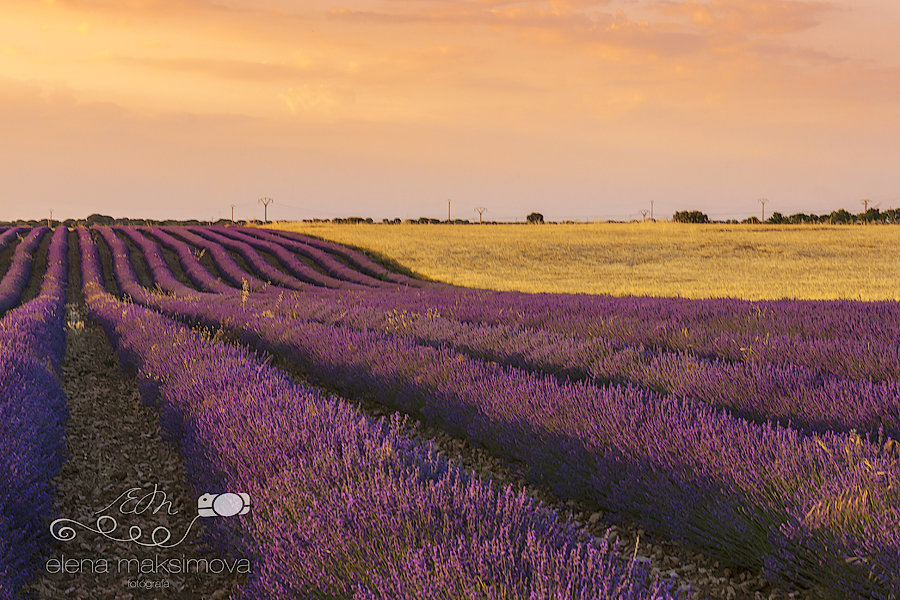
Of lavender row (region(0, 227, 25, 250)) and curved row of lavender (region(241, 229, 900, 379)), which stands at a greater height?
lavender row (region(0, 227, 25, 250))

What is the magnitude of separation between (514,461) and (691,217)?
54.2m

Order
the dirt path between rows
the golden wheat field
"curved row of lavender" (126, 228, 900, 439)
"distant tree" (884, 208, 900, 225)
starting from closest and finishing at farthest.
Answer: the dirt path between rows
"curved row of lavender" (126, 228, 900, 439)
the golden wheat field
"distant tree" (884, 208, 900, 225)

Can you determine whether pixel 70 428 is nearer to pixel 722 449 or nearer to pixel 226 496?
pixel 226 496

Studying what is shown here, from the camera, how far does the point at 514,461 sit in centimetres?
496

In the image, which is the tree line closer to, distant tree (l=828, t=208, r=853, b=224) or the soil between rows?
distant tree (l=828, t=208, r=853, b=224)

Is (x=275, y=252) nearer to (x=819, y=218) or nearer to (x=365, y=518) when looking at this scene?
(x=365, y=518)

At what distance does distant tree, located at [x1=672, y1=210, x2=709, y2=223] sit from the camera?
2153 inches

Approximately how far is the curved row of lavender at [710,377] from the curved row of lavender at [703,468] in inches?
12.2

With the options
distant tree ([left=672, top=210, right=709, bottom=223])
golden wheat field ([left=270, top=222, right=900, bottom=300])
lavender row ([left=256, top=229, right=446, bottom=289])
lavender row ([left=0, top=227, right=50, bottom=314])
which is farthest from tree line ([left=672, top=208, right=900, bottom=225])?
lavender row ([left=0, top=227, right=50, bottom=314])

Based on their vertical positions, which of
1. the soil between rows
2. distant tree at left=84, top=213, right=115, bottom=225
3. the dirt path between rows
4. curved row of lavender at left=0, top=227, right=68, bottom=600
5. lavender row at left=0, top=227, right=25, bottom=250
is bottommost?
the dirt path between rows

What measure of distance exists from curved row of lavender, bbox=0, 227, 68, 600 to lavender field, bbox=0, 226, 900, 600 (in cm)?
2

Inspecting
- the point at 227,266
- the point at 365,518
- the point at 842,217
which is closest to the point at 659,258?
the point at 227,266

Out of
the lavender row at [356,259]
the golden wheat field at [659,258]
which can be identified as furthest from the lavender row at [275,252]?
the golden wheat field at [659,258]

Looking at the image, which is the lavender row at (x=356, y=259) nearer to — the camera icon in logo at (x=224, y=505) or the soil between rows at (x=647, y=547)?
the soil between rows at (x=647, y=547)
